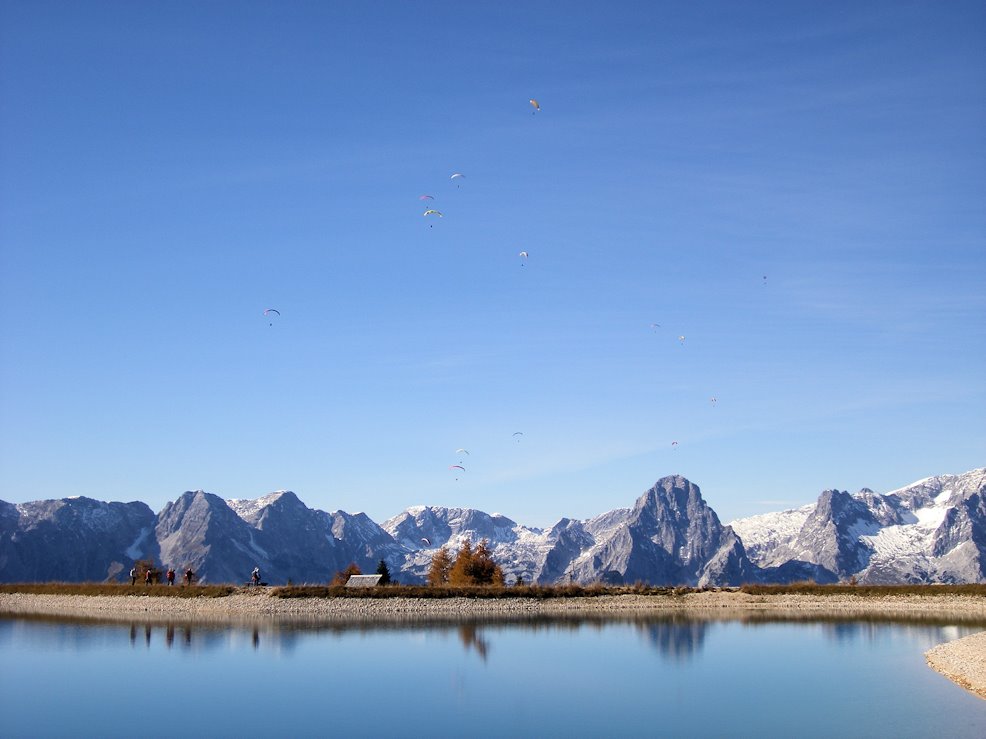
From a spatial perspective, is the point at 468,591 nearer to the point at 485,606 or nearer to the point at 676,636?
the point at 485,606

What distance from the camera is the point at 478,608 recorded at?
81.7m

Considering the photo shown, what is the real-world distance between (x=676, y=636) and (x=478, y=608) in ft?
80.6

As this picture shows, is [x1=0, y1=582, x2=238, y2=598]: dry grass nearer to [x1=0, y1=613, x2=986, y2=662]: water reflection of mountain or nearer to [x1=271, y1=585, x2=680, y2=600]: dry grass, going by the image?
[x1=271, y1=585, x2=680, y2=600]: dry grass

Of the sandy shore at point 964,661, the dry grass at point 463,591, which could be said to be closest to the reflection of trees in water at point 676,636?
the sandy shore at point 964,661

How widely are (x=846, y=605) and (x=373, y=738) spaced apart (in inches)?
2559

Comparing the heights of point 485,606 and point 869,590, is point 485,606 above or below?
below

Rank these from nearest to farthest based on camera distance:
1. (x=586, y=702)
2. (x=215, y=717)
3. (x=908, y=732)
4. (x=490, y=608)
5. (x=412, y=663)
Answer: (x=908, y=732), (x=215, y=717), (x=586, y=702), (x=412, y=663), (x=490, y=608)

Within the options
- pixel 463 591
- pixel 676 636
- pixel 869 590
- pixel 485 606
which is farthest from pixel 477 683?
pixel 869 590

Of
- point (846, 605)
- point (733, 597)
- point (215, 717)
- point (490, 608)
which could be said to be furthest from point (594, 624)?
point (215, 717)

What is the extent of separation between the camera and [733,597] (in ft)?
288

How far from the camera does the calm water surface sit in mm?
33188

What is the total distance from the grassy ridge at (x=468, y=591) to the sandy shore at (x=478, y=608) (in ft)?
3.63

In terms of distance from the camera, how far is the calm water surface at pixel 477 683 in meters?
33.2

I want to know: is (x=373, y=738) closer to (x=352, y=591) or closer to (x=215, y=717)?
(x=215, y=717)
